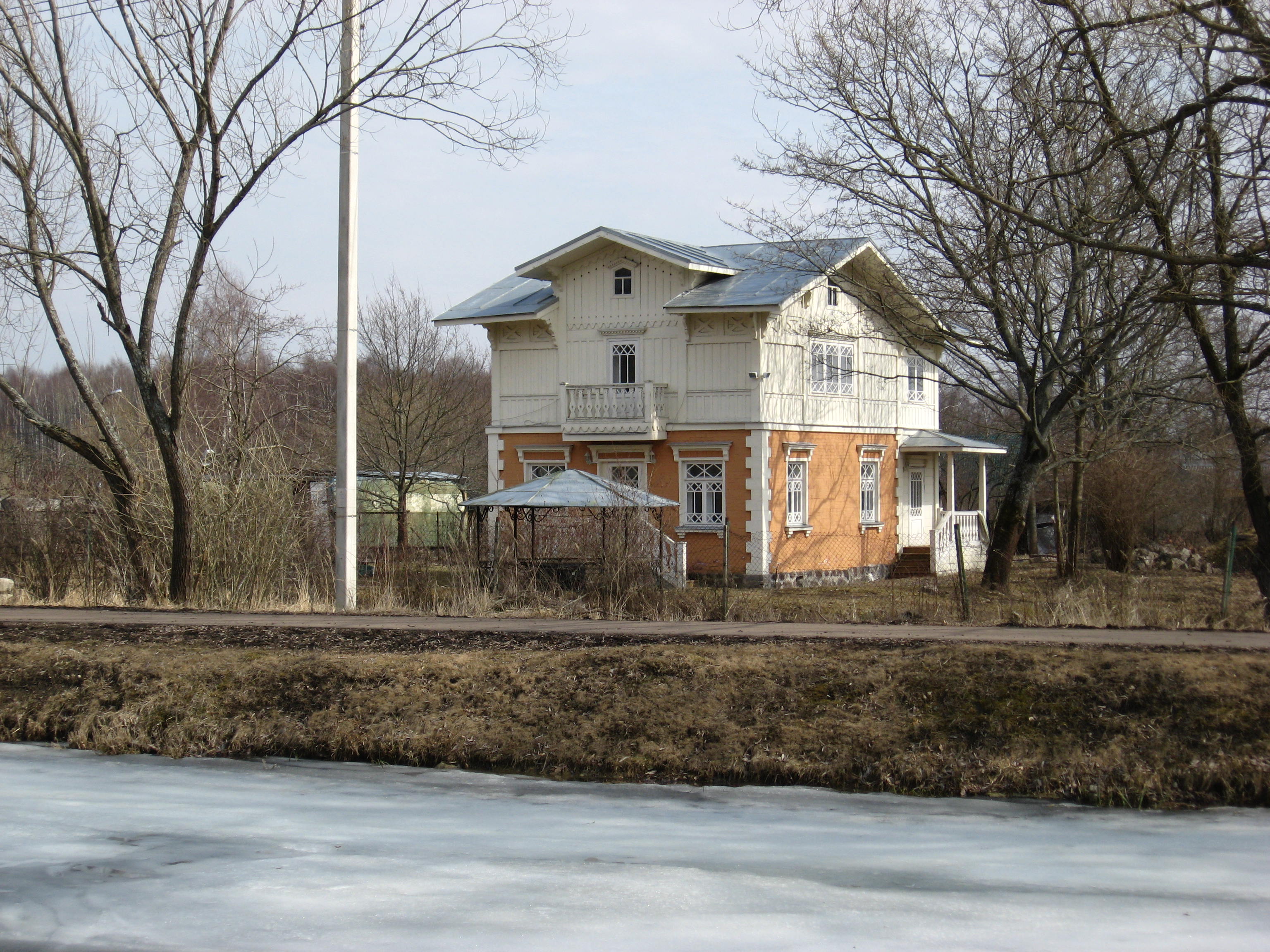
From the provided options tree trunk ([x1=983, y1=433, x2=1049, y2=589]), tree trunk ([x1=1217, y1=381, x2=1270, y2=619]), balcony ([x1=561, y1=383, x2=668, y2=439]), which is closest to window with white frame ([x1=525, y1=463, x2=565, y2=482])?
balcony ([x1=561, y1=383, x2=668, y2=439])

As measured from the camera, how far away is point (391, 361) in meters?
40.9

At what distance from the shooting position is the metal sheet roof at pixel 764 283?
27.1 m

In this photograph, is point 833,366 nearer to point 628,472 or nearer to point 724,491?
point 724,491

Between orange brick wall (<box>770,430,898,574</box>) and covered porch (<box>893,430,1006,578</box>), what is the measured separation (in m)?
0.72

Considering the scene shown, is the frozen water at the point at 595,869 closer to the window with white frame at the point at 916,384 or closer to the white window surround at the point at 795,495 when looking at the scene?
the white window surround at the point at 795,495

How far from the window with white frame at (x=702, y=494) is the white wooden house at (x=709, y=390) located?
0.12 feet

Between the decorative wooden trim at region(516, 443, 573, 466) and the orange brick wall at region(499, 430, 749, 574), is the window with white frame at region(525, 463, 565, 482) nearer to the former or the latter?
the decorative wooden trim at region(516, 443, 573, 466)

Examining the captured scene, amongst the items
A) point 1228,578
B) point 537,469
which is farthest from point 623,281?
point 1228,578

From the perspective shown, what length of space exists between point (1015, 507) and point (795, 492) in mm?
6449

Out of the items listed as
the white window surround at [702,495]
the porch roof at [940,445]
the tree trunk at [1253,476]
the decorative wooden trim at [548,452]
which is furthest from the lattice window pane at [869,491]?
the tree trunk at [1253,476]

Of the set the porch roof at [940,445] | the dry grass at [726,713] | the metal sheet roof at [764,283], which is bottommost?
the dry grass at [726,713]

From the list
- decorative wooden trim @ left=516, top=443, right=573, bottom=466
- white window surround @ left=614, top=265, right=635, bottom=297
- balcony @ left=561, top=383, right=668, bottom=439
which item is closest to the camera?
balcony @ left=561, top=383, right=668, bottom=439

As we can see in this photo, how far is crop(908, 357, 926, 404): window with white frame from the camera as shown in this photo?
118 feet

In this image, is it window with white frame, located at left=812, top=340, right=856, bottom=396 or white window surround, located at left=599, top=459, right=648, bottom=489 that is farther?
window with white frame, located at left=812, top=340, right=856, bottom=396
